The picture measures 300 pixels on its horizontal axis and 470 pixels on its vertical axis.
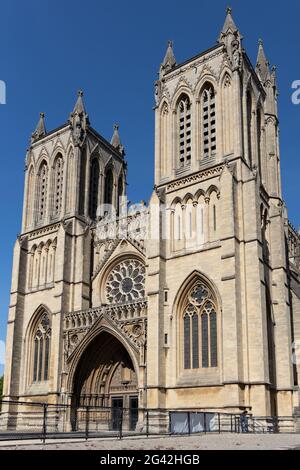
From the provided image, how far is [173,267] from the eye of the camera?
3058 cm

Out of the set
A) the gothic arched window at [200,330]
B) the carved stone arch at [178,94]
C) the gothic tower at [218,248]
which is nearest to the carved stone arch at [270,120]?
the gothic tower at [218,248]

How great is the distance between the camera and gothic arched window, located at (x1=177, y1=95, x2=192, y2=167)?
3369cm

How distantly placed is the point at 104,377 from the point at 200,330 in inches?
311

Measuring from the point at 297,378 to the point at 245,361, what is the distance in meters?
6.02

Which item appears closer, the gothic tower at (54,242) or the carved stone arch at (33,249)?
the gothic tower at (54,242)

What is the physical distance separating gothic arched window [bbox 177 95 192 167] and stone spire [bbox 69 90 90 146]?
885 centimetres

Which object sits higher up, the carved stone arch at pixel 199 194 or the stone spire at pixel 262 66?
the stone spire at pixel 262 66

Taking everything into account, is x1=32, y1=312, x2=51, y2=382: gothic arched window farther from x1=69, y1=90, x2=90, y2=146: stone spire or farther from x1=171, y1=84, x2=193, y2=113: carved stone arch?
x1=171, y1=84, x2=193, y2=113: carved stone arch

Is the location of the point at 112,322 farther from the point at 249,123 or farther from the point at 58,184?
the point at 249,123

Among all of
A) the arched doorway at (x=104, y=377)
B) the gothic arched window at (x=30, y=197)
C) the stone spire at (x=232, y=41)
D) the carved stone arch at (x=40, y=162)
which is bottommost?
the arched doorway at (x=104, y=377)

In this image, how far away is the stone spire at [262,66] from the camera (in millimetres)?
39037

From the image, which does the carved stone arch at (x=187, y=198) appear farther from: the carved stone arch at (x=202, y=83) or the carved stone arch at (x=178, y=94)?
the carved stone arch at (x=202, y=83)

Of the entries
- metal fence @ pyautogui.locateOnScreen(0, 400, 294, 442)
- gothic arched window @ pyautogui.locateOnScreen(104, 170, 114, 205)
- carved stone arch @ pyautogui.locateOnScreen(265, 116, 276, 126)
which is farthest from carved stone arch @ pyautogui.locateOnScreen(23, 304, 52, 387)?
carved stone arch @ pyautogui.locateOnScreen(265, 116, 276, 126)

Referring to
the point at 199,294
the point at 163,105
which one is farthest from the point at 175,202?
the point at 163,105
